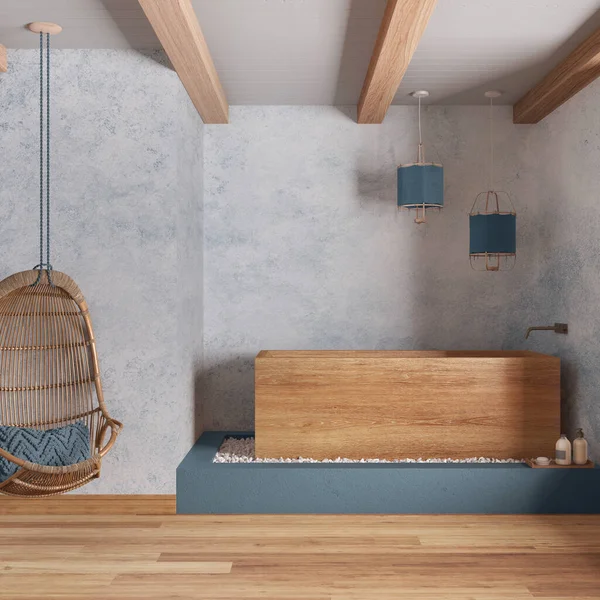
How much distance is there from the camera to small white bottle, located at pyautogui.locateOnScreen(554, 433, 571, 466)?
3.91 m

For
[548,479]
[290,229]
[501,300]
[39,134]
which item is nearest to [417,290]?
[501,300]

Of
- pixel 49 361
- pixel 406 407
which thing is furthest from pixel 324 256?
pixel 49 361

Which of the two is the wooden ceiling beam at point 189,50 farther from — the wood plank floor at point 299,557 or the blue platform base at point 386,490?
the wood plank floor at point 299,557

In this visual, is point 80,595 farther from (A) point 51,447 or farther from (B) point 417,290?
(B) point 417,290

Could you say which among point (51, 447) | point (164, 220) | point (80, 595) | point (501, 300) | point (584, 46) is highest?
point (584, 46)

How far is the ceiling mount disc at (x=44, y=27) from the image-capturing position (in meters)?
3.46

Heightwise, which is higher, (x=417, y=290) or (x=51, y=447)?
(x=417, y=290)

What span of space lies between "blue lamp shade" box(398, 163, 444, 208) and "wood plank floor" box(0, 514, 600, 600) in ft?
6.43

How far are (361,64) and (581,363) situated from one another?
221 centimetres

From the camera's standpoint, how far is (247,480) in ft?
12.6

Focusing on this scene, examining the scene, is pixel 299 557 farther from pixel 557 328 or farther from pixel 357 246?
pixel 357 246

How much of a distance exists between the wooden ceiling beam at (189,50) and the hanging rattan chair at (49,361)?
4.17ft

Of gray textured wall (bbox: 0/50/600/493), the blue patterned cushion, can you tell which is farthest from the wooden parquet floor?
gray textured wall (bbox: 0/50/600/493)

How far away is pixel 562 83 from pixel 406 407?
2099 mm
